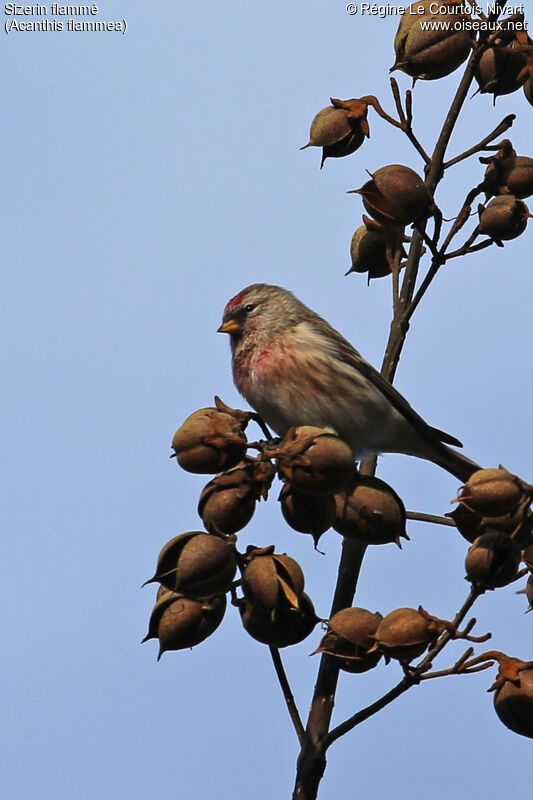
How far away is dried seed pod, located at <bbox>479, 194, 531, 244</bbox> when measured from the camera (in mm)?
4309

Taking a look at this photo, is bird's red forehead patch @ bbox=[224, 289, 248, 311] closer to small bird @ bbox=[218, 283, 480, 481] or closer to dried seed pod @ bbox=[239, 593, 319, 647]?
small bird @ bbox=[218, 283, 480, 481]

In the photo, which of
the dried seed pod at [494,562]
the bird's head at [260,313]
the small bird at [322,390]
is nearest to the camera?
the dried seed pod at [494,562]

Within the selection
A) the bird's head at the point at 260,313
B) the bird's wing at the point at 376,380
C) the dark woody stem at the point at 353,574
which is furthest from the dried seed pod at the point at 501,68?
the bird's head at the point at 260,313

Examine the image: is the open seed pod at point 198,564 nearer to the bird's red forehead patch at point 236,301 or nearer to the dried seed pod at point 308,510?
the dried seed pod at point 308,510

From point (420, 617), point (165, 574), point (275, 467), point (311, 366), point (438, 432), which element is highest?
point (311, 366)

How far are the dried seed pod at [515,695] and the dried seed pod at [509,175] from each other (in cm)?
200

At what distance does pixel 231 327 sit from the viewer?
234 inches

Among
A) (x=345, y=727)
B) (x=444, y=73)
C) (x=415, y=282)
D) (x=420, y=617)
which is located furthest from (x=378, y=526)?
(x=444, y=73)

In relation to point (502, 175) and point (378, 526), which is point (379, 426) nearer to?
point (502, 175)

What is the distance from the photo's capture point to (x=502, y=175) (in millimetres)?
4410

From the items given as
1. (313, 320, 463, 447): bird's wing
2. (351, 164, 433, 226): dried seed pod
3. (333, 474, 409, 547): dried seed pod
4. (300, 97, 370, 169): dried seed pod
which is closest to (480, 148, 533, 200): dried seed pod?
(351, 164, 433, 226): dried seed pod

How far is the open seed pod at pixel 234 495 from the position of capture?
10.9 ft

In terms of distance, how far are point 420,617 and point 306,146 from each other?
2162 millimetres

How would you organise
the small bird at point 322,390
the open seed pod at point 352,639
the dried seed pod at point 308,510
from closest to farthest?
the open seed pod at point 352,639 → the dried seed pod at point 308,510 → the small bird at point 322,390
